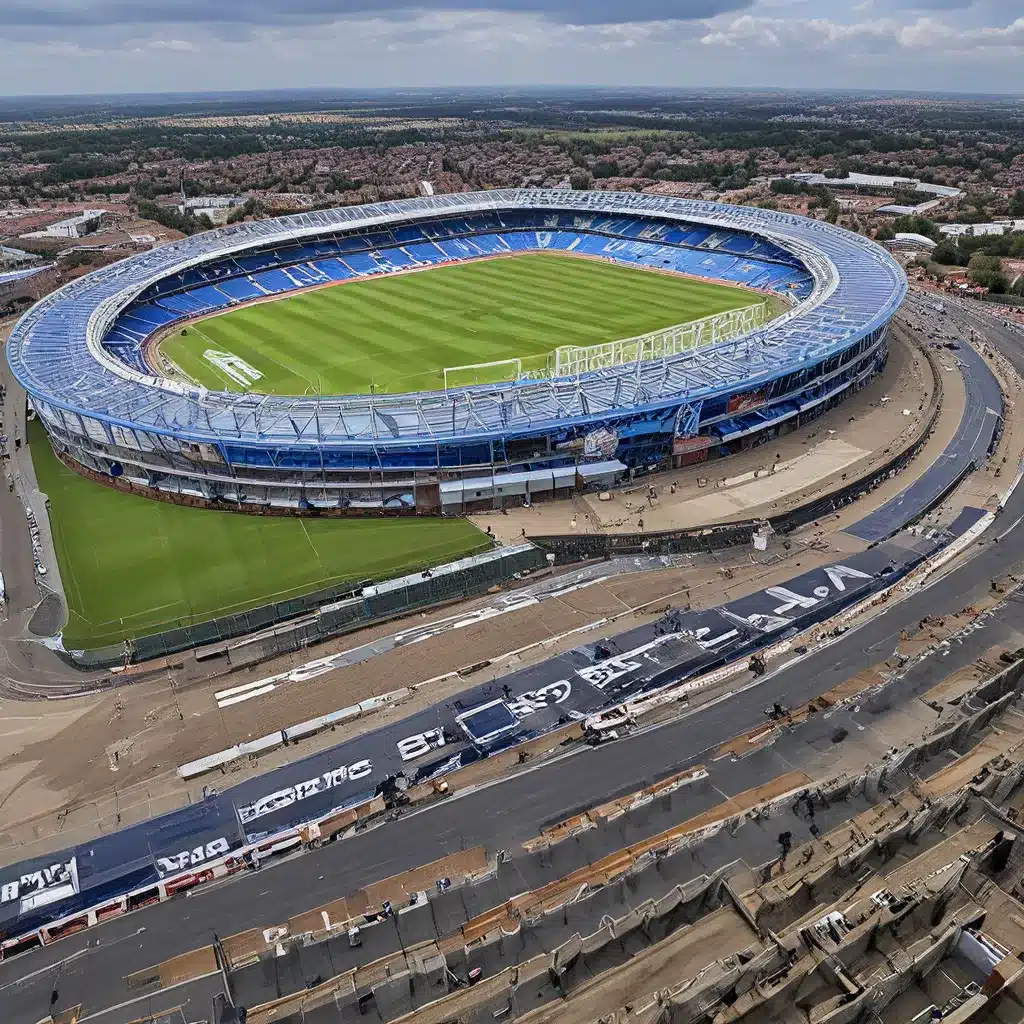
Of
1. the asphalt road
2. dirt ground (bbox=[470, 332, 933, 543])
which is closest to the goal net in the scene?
dirt ground (bbox=[470, 332, 933, 543])

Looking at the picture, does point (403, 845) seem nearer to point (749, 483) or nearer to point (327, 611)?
point (327, 611)

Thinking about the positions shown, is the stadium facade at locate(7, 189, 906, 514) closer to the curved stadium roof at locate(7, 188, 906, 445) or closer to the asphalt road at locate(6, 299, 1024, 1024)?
the curved stadium roof at locate(7, 188, 906, 445)

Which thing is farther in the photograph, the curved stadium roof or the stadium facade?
the curved stadium roof

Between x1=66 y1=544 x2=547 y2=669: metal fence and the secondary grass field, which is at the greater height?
the secondary grass field

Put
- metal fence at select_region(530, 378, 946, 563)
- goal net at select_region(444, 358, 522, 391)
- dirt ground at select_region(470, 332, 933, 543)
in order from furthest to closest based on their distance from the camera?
goal net at select_region(444, 358, 522, 391) → dirt ground at select_region(470, 332, 933, 543) → metal fence at select_region(530, 378, 946, 563)

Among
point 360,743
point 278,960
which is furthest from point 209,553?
point 278,960

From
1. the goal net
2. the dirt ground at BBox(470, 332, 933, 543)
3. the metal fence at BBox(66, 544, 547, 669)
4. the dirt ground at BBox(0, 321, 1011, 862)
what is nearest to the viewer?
the dirt ground at BBox(0, 321, 1011, 862)

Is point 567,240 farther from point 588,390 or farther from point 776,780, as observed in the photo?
point 776,780

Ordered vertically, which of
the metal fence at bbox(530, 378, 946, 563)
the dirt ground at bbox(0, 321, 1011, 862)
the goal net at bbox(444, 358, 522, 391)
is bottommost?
the dirt ground at bbox(0, 321, 1011, 862)
